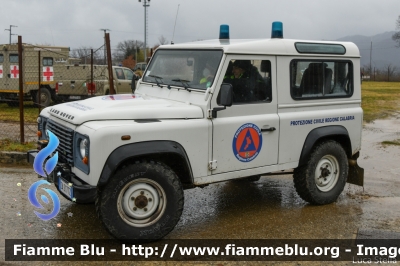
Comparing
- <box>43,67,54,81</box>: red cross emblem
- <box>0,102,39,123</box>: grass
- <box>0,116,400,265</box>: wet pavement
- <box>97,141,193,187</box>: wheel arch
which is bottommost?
<box>0,116,400,265</box>: wet pavement

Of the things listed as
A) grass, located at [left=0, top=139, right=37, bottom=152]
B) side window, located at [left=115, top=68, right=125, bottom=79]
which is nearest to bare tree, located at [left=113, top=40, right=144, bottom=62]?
side window, located at [left=115, top=68, right=125, bottom=79]

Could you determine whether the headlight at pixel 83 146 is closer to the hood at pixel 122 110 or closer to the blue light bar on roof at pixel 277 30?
the hood at pixel 122 110

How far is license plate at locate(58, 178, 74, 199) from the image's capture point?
15.5ft

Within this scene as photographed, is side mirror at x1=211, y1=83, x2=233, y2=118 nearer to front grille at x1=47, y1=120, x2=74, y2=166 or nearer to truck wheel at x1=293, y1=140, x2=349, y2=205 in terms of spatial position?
front grille at x1=47, y1=120, x2=74, y2=166

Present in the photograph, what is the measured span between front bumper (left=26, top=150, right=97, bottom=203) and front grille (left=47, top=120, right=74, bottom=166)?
4.3 inches

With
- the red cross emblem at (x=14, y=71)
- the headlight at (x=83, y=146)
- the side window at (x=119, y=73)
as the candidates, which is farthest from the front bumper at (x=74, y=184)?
the side window at (x=119, y=73)

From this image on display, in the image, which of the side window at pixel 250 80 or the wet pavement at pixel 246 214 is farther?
the side window at pixel 250 80

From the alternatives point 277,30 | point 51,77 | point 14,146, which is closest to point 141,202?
point 277,30

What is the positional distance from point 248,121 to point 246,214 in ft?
4.32

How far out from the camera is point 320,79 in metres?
6.55

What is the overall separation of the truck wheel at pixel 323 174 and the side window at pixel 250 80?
1.15 m

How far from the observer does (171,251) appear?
16.4 feet

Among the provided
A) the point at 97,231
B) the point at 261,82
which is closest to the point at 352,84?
the point at 261,82

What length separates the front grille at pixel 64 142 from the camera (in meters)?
5.04
